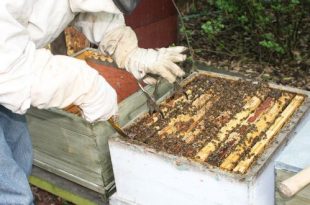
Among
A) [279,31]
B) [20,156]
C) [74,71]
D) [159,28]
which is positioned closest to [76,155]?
[20,156]

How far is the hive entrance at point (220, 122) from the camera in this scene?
2.33 metres

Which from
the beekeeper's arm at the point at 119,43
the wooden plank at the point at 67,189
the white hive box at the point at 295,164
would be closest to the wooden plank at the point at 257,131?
the white hive box at the point at 295,164

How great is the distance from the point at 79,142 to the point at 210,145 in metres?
0.84

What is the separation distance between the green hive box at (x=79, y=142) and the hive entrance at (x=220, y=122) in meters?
0.20

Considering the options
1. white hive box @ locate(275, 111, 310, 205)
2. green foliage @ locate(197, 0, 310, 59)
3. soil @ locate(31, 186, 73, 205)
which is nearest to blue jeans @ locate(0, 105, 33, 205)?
white hive box @ locate(275, 111, 310, 205)

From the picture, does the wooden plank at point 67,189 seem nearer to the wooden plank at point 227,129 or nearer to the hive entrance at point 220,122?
the hive entrance at point 220,122

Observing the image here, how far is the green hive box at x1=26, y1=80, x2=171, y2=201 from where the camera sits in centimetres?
271

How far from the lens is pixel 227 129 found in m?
2.51

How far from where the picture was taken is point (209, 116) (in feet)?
8.64

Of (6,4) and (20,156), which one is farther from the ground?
(6,4)

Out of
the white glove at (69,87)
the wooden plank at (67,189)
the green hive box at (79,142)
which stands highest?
the white glove at (69,87)

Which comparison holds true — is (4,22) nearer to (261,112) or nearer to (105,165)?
(105,165)

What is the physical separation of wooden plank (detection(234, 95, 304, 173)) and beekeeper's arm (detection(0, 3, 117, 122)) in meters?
0.73

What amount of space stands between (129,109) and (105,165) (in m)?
0.38
